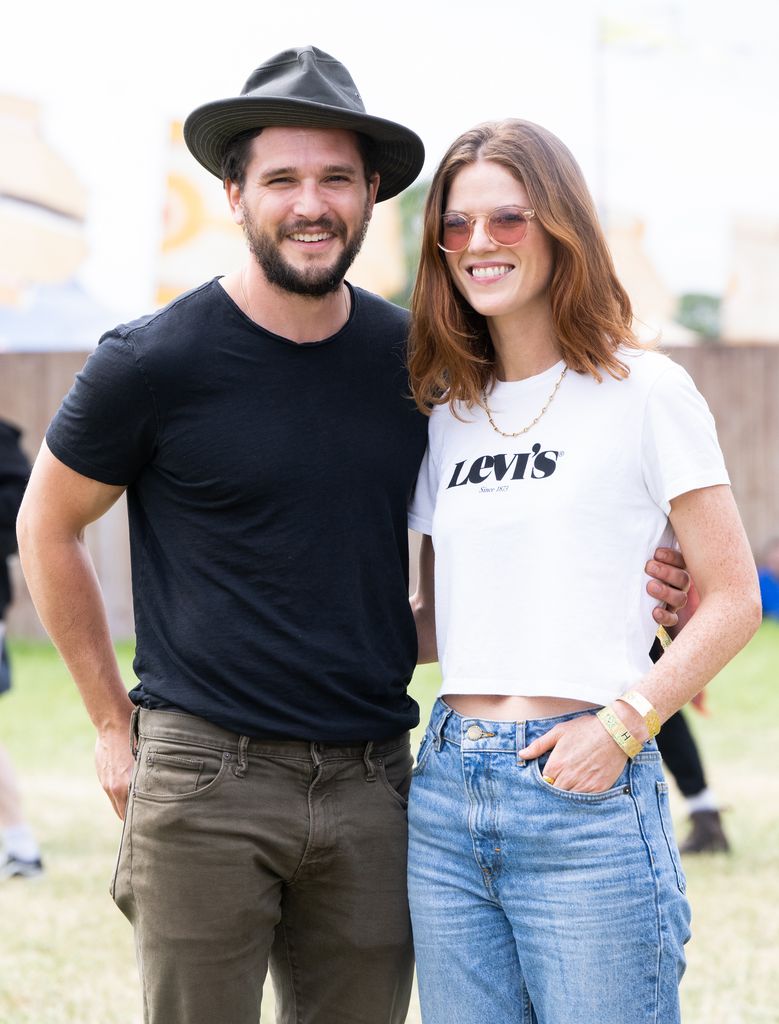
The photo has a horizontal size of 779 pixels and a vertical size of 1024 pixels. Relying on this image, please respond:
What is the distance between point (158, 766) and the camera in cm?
247

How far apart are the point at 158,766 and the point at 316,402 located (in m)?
0.75

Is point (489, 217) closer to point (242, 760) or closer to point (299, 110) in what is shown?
point (299, 110)

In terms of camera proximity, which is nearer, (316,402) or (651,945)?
(651,945)

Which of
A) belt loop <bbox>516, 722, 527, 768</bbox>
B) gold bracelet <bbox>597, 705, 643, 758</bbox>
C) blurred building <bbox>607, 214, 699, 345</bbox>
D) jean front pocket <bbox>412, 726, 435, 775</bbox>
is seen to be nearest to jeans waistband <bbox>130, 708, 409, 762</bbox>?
jean front pocket <bbox>412, 726, 435, 775</bbox>

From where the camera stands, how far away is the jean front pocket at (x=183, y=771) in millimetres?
2430

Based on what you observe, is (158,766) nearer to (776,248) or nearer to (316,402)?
(316,402)

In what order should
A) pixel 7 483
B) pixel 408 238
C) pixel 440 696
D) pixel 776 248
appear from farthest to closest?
1. pixel 408 238
2. pixel 776 248
3. pixel 7 483
4. pixel 440 696

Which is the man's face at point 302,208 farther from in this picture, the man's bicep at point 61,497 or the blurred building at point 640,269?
the blurred building at point 640,269

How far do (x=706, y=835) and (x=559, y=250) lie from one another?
395cm

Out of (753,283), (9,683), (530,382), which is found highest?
(530,382)

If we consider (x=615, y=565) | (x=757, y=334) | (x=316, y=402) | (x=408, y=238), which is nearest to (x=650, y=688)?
(x=615, y=565)

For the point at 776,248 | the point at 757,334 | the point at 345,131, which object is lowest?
the point at 757,334

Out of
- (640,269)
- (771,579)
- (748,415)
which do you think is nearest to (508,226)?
(771,579)

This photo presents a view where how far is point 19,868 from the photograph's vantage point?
562 cm
